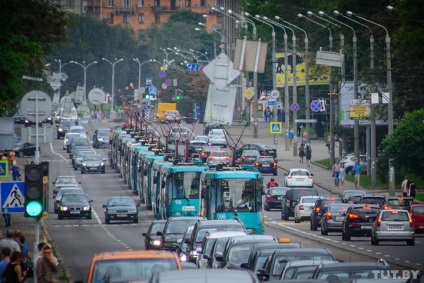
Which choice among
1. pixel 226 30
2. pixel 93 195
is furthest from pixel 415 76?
pixel 226 30

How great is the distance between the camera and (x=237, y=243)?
2744 centimetres

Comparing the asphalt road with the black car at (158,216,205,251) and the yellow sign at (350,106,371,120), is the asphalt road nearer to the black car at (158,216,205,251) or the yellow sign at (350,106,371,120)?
the black car at (158,216,205,251)

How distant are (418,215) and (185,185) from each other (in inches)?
421

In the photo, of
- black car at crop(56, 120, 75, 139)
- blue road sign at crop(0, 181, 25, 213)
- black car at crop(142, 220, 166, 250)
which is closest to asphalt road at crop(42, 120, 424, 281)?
black car at crop(142, 220, 166, 250)

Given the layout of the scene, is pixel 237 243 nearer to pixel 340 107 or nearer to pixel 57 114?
pixel 340 107

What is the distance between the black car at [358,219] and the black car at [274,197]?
18413 millimetres

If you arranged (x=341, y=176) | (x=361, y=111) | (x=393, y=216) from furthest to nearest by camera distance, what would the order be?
(x=341, y=176), (x=361, y=111), (x=393, y=216)

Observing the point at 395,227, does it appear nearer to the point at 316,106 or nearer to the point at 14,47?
the point at 14,47

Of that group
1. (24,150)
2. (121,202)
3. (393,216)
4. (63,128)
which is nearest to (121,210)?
(121,202)

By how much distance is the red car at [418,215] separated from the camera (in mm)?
49125

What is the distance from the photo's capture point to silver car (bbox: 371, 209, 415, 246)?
43062 mm

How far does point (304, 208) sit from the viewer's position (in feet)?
193

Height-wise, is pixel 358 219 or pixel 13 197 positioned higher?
pixel 13 197

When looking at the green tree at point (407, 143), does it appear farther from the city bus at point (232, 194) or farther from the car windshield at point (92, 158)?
the car windshield at point (92, 158)
